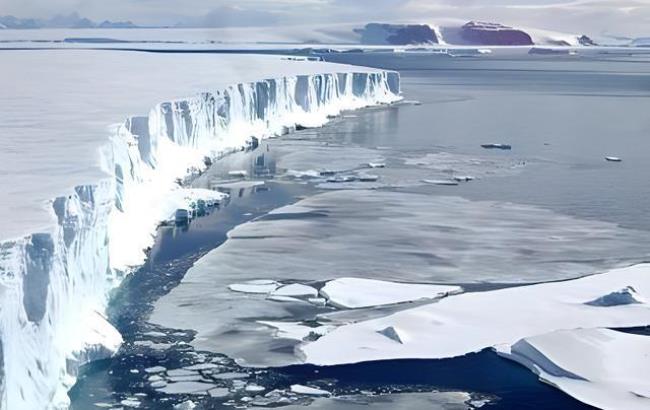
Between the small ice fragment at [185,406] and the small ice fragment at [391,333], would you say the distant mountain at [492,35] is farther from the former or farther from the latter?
the small ice fragment at [185,406]

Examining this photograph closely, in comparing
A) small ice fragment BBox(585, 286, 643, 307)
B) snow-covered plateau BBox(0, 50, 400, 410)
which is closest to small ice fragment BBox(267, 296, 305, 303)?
snow-covered plateau BBox(0, 50, 400, 410)

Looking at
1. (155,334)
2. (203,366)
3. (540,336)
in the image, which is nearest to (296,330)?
(203,366)

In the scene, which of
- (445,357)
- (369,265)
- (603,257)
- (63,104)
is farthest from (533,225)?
(63,104)

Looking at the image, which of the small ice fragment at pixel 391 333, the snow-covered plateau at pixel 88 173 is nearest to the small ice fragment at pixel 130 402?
the snow-covered plateau at pixel 88 173

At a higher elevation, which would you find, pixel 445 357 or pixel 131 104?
pixel 131 104

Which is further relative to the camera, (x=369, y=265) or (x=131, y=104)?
(x=131, y=104)

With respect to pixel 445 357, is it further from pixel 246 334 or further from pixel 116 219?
pixel 116 219
